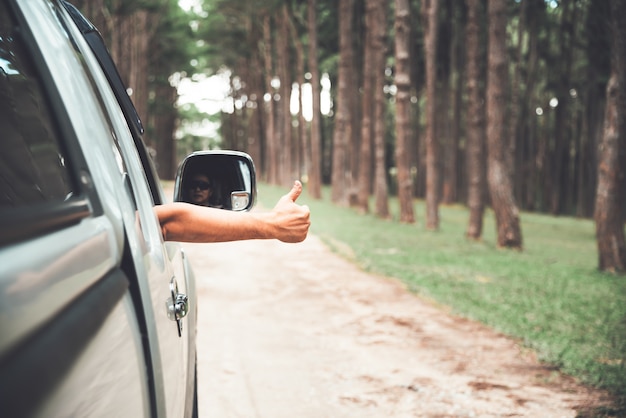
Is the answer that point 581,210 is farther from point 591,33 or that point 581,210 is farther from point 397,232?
point 397,232

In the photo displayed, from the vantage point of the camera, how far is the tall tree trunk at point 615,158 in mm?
10039

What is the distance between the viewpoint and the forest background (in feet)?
44.0

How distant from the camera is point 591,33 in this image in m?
18.1

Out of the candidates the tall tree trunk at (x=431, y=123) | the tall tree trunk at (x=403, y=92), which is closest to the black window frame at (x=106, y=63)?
the tall tree trunk at (x=403, y=92)

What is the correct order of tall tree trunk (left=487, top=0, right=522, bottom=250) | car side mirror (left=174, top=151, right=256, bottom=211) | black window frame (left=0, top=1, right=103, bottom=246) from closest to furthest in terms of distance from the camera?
black window frame (left=0, top=1, right=103, bottom=246) < car side mirror (left=174, top=151, right=256, bottom=211) < tall tree trunk (left=487, top=0, right=522, bottom=250)

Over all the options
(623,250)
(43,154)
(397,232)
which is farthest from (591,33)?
(43,154)

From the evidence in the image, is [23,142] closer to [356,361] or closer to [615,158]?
[356,361]

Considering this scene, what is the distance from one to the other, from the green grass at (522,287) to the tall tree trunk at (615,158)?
0.59 meters

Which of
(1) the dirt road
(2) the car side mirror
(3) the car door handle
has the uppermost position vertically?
(2) the car side mirror

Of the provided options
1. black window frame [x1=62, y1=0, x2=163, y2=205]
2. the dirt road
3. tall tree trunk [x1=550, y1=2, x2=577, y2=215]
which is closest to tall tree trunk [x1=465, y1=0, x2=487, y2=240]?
the dirt road

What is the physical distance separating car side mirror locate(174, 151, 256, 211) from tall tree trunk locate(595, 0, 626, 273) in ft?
30.1

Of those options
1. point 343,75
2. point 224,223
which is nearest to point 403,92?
point 343,75

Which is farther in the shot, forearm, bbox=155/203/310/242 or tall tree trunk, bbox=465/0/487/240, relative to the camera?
tall tree trunk, bbox=465/0/487/240

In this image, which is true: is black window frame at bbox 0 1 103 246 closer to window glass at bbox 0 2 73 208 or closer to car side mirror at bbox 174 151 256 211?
window glass at bbox 0 2 73 208
